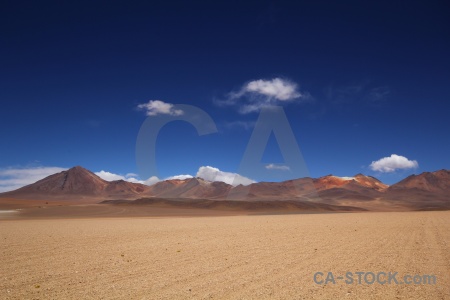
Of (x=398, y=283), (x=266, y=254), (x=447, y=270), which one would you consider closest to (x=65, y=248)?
(x=266, y=254)

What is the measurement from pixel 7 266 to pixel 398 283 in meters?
11.7

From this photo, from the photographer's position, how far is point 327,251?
13320 millimetres

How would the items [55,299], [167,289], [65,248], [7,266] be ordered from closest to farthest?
[55,299] → [167,289] → [7,266] → [65,248]

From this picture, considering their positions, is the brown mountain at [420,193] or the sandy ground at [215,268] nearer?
the sandy ground at [215,268]

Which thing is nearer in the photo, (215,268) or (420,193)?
(215,268)

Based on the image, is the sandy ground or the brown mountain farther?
the brown mountain

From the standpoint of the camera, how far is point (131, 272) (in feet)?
32.7

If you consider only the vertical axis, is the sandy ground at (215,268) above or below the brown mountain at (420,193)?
below

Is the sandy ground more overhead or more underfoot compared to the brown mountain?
more underfoot

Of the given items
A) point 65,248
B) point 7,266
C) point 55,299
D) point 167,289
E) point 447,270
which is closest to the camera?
point 55,299

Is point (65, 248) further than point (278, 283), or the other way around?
point (65, 248)

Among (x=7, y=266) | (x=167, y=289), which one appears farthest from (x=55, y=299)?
(x=7, y=266)

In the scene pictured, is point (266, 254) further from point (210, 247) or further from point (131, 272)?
point (131, 272)

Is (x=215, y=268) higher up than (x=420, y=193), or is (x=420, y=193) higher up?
(x=420, y=193)
